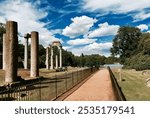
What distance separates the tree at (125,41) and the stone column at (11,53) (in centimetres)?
7729

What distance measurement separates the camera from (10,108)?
Result: 11.1m

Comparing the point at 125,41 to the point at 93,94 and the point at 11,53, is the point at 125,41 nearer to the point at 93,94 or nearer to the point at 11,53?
the point at 11,53

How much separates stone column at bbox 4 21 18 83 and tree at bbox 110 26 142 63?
77.3 meters

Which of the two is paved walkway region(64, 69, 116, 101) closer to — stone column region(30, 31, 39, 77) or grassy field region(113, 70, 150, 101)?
grassy field region(113, 70, 150, 101)

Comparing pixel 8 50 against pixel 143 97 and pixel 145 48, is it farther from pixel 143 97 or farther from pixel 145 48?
pixel 145 48

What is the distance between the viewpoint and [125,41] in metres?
103

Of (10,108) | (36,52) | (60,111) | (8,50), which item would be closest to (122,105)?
(60,111)

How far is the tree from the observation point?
100050mm

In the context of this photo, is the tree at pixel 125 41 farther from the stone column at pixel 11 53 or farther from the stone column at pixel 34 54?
the stone column at pixel 11 53

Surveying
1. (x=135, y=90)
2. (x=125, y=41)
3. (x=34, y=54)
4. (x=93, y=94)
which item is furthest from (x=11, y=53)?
(x=125, y=41)

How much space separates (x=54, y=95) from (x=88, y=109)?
8624 millimetres

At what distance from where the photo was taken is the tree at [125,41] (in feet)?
328

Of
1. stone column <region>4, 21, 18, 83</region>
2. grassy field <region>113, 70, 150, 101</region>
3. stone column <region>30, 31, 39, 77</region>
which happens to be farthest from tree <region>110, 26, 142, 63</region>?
stone column <region>4, 21, 18, 83</region>

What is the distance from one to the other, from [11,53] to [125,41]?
3198 inches
